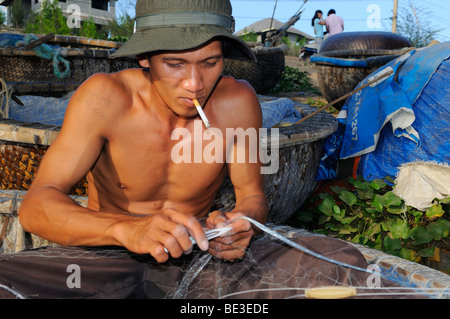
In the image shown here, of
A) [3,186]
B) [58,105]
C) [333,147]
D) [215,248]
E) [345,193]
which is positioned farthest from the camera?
[58,105]

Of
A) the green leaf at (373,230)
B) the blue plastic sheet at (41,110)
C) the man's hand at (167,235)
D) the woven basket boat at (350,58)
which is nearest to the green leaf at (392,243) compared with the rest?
the green leaf at (373,230)

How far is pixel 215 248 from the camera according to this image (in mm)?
1687

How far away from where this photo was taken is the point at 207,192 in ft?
7.08

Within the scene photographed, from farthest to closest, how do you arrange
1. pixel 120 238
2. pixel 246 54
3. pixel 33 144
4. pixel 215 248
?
1. pixel 33 144
2. pixel 246 54
3. pixel 215 248
4. pixel 120 238

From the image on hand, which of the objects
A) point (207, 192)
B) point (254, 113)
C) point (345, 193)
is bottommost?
point (345, 193)

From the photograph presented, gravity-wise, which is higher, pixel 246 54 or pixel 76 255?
pixel 246 54

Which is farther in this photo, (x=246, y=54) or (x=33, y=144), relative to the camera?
(x=33, y=144)

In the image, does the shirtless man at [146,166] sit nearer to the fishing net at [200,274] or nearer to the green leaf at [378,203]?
the fishing net at [200,274]

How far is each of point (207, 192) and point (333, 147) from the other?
2.30 m

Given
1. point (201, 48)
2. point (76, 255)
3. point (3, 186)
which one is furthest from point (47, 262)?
point (3, 186)

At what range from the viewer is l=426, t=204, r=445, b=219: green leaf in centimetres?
322

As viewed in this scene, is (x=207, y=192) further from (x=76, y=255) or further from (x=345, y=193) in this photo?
(x=345, y=193)

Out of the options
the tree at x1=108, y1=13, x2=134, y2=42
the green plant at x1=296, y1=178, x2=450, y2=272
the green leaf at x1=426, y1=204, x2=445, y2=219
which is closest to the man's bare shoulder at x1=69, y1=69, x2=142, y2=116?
the green plant at x1=296, y1=178, x2=450, y2=272

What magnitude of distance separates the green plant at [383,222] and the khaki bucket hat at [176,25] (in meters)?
1.94
